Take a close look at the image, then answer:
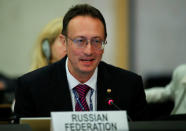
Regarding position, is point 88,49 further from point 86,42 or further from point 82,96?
point 82,96

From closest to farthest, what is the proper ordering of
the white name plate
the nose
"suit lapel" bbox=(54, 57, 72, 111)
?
the white name plate, the nose, "suit lapel" bbox=(54, 57, 72, 111)

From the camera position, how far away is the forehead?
1.90m

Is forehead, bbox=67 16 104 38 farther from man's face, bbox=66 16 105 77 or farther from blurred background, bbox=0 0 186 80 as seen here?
blurred background, bbox=0 0 186 80

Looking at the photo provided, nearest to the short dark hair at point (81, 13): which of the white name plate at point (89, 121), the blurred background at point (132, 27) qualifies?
the white name plate at point (89, 121)

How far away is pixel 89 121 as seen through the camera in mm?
1470

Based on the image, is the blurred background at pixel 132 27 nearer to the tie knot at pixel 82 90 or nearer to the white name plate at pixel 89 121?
the tie knot at pixel 82 90

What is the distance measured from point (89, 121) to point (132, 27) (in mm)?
4781

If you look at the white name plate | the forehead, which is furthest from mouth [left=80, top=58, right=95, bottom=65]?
the white name plate

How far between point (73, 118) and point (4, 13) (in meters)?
5.13

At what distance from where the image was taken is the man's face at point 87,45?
1901mm

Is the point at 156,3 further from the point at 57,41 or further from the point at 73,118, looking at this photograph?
the point at 73,118

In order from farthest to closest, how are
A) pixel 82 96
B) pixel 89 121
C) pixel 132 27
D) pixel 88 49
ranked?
pixel 132 27 < pixel 82 96 < pixel 88 49 < pixel 89 121

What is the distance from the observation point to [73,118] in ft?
4.80

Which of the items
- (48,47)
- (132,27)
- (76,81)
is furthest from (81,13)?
(132,27)
